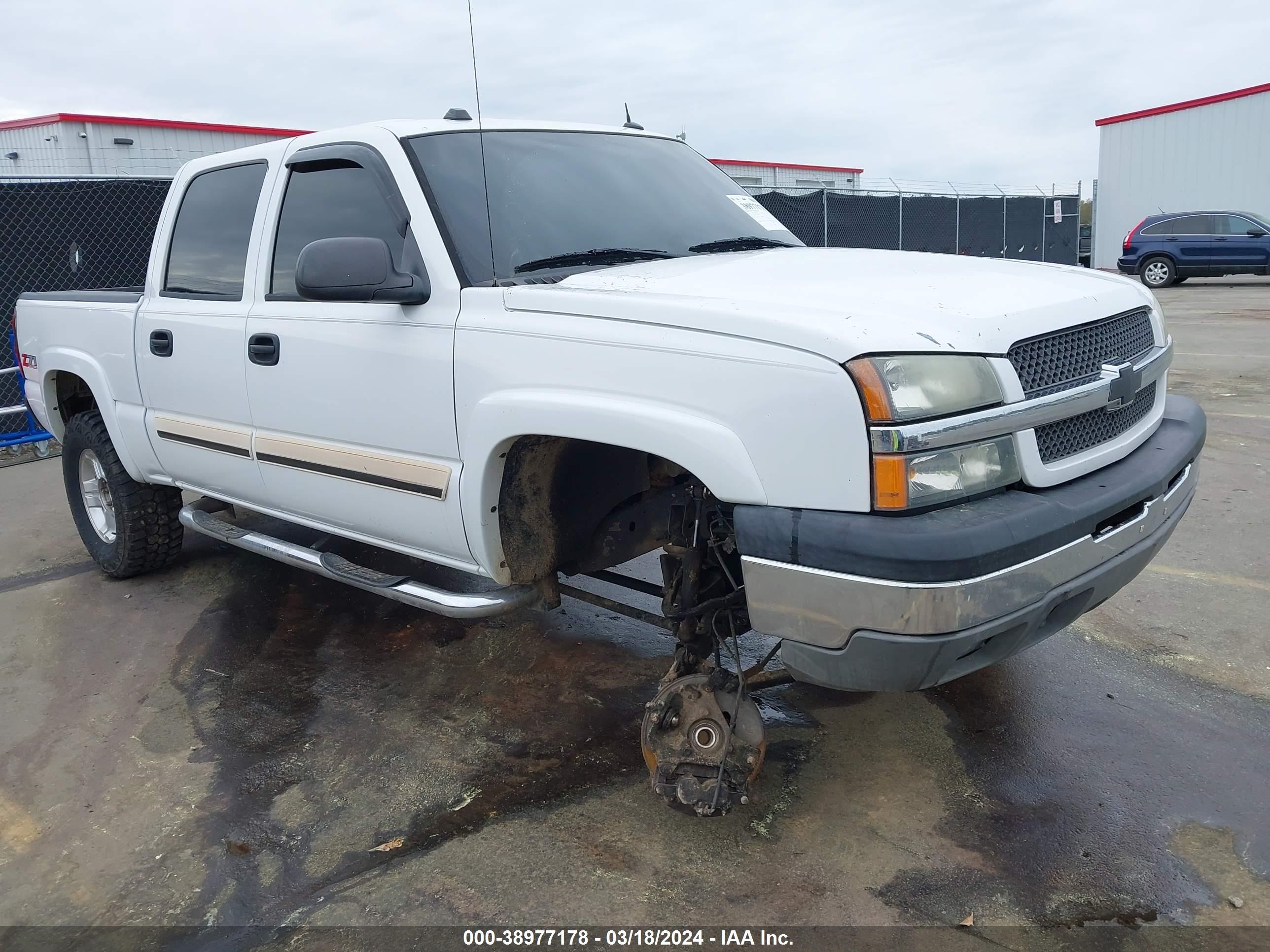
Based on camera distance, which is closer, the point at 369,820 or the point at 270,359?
the point at 369,820

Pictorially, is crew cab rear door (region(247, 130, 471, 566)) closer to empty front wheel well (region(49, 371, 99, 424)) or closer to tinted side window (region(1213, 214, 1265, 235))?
empty front wheel well (region(49, 371, 99, 424))

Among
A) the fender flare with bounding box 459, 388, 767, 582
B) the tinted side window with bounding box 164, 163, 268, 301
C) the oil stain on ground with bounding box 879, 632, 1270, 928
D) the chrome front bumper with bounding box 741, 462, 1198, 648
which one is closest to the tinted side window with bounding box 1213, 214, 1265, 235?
the oil stain on ground with bounding box 879, 632, 1270, 928

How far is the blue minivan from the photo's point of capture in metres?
20.7

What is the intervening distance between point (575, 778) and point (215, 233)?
9.13ft

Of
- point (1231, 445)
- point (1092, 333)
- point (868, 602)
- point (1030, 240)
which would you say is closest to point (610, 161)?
point (1092, 333)

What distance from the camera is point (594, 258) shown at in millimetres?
3414

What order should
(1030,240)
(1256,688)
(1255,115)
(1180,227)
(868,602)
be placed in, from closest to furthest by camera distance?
(868,602)
(1256,688)
(1180,227)
(1030,240)
(1255,115)

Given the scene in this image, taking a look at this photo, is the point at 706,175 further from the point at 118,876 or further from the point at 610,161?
the point at 118,876

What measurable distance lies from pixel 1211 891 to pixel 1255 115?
31.1 meters

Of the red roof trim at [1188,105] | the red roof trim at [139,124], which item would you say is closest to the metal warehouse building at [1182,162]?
the red roof trim at [1188,105]

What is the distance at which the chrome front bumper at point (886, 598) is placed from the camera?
231 centimetres

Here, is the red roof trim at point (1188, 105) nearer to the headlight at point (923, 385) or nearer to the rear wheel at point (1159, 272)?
the rear wheel at point (1159, 272)

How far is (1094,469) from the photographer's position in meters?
2.79

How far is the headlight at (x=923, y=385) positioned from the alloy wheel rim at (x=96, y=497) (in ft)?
14.6
